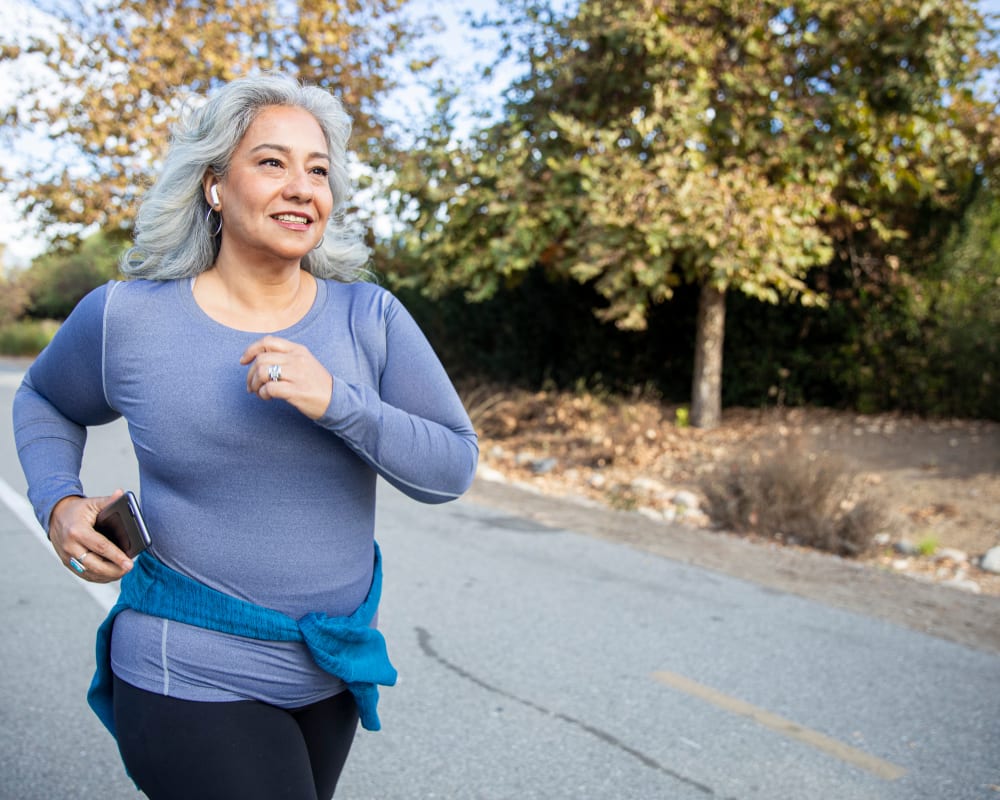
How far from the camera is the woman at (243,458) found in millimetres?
1773

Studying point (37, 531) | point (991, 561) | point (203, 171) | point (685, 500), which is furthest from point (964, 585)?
point (37, 531)

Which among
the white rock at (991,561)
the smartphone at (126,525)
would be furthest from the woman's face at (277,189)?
the white rock at (991,561)

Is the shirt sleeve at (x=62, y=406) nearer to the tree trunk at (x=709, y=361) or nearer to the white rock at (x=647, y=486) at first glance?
the white rock at (x=647, y=486)

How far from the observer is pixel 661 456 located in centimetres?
1089

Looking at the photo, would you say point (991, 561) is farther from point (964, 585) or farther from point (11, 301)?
point (11, 301)

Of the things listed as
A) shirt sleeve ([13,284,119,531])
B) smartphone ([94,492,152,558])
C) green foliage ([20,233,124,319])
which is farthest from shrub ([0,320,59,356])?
smartphone ([94,492,152,558])

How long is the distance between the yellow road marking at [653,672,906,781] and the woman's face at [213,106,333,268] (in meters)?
2.94

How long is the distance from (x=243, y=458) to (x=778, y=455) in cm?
689

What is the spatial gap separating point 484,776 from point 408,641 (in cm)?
141

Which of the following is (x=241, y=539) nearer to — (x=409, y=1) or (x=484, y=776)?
(x=484, y=776)

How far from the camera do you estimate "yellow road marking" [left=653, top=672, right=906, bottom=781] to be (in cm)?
362

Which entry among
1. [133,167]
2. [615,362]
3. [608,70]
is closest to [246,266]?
[608,70]

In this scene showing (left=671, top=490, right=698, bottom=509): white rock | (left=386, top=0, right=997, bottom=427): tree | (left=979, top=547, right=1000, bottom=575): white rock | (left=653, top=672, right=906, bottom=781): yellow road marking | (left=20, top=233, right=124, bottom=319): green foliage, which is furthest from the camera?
(left=20, top=233, right=124, bottom=319): green foliage

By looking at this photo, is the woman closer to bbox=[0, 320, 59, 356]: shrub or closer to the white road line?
the white road line
